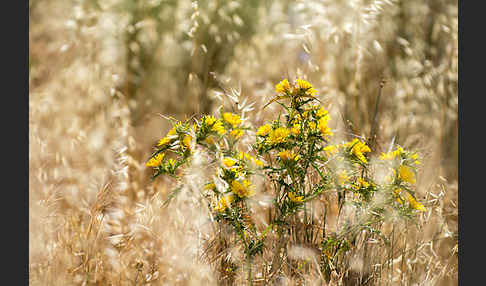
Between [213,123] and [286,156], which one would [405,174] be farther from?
[213,123]

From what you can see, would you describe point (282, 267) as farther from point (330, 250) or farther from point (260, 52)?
point (260, 52)

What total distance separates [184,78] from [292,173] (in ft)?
5.42

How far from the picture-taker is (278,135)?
Result: 3.96ft

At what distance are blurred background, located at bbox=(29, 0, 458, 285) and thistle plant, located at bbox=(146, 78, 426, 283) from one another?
415mm

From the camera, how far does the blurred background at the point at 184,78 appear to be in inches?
76.0

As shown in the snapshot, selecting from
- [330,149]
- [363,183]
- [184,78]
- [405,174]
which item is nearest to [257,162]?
[330,149]

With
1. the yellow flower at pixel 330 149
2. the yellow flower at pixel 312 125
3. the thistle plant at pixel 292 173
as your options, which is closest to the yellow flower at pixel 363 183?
the thistle plant at pixel 292 173

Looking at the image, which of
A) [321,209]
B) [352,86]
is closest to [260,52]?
[352,86]

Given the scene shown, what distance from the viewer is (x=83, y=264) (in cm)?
153

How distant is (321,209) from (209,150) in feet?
1.58

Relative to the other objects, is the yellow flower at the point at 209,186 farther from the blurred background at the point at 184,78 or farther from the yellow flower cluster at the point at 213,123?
the blurred background at the point at 184,78

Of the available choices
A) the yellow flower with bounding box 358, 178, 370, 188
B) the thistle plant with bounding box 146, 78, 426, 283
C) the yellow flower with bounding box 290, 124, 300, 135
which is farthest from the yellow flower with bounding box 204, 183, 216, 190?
the yellow flower with bounding box 358, 178, 370, 188

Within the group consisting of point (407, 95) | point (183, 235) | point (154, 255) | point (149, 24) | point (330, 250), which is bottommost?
point (154, 255)

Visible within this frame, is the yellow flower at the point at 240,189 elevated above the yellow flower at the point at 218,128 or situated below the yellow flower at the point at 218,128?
below
